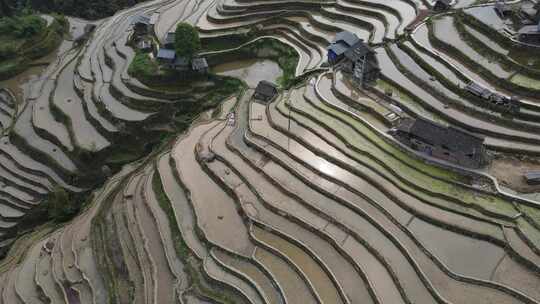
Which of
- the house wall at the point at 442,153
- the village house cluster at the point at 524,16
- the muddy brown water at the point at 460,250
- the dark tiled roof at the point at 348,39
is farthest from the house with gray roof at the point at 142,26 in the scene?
the muddy brown water at the point at 460,250

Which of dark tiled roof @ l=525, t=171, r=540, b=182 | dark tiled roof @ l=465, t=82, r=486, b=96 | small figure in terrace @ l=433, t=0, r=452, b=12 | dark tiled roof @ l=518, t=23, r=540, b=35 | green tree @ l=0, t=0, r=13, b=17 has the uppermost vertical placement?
small figure in terrace @ l=433, t=0, r=452, b=12

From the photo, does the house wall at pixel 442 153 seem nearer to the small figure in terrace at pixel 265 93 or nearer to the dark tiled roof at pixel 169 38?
the small figure in terrace at pixel 265 93

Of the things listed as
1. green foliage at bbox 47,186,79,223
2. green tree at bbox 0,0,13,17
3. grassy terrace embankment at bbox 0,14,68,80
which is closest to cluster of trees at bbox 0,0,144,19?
green tree at bbox 0,0,13,17

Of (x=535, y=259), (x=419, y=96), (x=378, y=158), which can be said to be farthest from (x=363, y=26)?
(x=535, y=259)

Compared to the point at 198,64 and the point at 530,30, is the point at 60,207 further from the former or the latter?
the point at 530,30

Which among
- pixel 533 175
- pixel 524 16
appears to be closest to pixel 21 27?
pixel 524 16

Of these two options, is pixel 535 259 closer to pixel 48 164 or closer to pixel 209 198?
pixel 209 198

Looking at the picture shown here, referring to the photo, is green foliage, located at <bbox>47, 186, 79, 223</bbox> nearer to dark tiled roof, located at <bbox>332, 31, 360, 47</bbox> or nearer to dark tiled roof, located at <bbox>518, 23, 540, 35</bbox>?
dark tiled roof, located at <bbox>332, 31, 360, 47</bbox>
